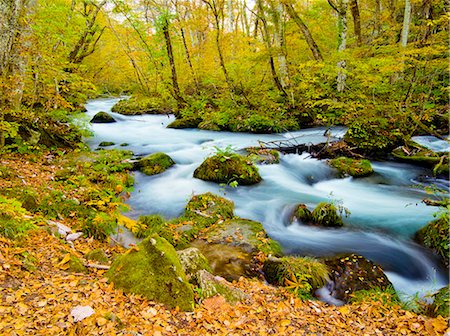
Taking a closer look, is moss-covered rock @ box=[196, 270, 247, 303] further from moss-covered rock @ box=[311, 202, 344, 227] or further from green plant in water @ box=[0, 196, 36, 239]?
moss-covered rock @ box=[311, 202, 344, 227]

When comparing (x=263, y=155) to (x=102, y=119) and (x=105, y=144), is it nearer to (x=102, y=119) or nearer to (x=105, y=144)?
(x=105, y=144)

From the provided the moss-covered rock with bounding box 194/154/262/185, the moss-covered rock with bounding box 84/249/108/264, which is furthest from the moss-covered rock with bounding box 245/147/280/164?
the moss-covered rock with bounding box 84/249/108/264

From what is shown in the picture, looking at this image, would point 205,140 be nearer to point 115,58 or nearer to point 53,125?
point 53,125

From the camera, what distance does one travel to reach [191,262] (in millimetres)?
3529

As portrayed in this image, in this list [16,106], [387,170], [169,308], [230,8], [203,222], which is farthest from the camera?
[230,8]

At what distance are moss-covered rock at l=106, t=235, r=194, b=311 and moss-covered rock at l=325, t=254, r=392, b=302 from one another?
224 centimetres

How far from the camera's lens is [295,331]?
2.92 metres

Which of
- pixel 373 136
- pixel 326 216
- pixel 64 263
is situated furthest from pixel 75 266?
pixel 373 136

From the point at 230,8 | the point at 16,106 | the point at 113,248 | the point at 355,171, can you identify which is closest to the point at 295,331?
the point at 113,248

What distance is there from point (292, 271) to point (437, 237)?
2915 mm

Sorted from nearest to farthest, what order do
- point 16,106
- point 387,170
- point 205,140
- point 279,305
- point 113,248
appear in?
point 279,305 → point 113,248 → point 16,106 → point 387,170 → point 205,140

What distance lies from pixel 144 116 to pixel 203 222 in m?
13.3

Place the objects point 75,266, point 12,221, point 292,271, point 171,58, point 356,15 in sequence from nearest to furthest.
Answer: point 75,266, point 12,221, point 292,271, point 356,15, point 171,58

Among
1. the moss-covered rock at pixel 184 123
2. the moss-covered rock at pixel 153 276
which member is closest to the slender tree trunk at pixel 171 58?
the moss-covered rock at pixel 184 123
